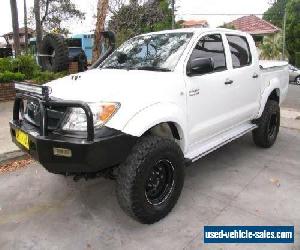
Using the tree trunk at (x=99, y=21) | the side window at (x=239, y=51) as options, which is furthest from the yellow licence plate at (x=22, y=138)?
the tree trunk at (x=99, y=21)

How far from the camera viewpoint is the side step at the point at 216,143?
4.20m

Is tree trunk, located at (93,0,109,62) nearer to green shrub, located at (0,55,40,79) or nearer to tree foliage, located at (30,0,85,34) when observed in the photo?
green shrub, located at (0,55,40,79)

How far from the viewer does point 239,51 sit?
5.16 m

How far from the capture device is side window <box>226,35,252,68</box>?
500 centimetres

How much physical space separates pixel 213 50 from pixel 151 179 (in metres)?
1.90

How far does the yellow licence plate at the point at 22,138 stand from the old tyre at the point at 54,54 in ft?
30.0

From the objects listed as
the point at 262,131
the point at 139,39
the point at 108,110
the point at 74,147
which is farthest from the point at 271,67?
the point at 74,147

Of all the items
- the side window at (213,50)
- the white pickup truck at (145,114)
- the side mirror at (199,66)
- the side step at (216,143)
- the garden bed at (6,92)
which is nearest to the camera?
the white pickup truck at (145,114)

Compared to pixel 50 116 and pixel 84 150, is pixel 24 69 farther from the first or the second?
pixel 84 150

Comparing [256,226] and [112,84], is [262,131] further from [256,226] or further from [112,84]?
[112,84]

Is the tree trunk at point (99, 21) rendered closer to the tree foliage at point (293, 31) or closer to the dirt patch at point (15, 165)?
the dirt patch at point (15, 165)

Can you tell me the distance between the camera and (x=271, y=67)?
5.82m

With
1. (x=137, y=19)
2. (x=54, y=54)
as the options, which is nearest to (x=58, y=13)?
(x=137, y=19)

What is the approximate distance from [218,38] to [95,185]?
2402 millimetres
